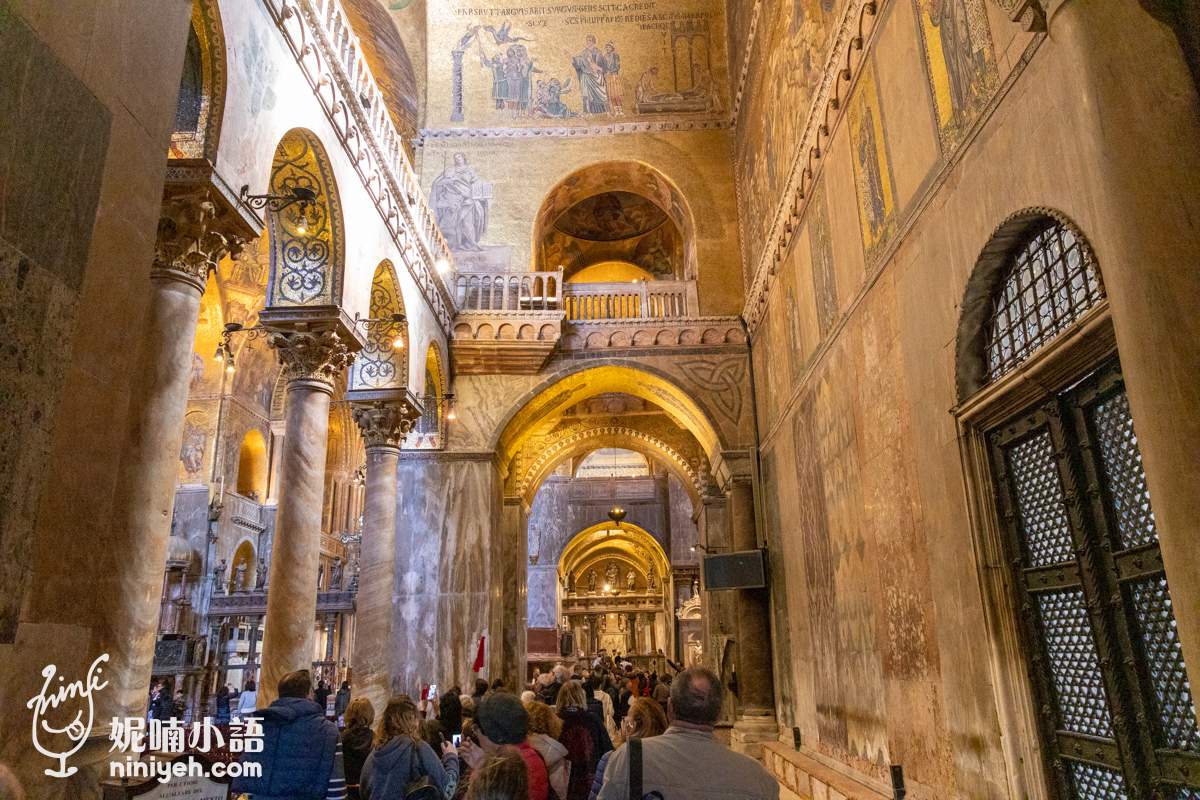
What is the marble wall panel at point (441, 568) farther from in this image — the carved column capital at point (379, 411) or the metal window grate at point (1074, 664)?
the metal window grate at point (1074, 664)

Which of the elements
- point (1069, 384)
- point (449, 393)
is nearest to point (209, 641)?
point (449, 393)

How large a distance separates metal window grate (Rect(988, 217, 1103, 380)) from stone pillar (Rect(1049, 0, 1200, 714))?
0.51 m

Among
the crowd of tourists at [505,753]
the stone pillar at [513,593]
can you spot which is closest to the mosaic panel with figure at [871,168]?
the crowd of tourists at [505,753]

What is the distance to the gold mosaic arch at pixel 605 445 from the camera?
18000 millimetres

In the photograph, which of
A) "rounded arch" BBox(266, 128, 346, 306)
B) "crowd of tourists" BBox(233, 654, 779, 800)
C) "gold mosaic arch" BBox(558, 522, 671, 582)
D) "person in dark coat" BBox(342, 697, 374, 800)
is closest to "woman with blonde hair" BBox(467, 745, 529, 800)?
"crowd of tourists" BBox(233, 654, 779, 800)

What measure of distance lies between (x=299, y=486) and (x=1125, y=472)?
6628mm

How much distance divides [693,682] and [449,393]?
35.6ft

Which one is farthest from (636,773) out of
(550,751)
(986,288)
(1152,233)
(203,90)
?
(203,90)

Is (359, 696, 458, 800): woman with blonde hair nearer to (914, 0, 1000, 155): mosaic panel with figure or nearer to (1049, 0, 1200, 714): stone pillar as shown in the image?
(1049, 0, 1200, 714): stone pillar

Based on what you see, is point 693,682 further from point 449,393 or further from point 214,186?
point 449,393

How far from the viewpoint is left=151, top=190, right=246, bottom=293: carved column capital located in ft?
17.0

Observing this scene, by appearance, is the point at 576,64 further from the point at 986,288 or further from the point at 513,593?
the point at 986,288

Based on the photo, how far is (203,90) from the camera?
548 cm

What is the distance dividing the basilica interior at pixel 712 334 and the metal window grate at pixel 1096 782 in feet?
0.11
